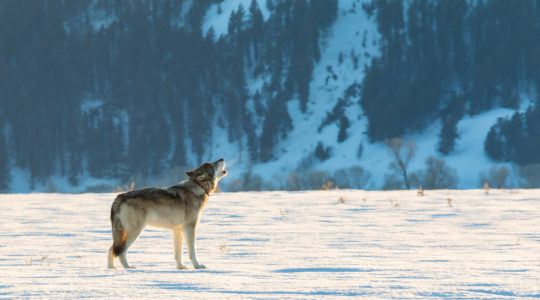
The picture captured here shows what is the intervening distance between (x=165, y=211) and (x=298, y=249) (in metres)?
2.17

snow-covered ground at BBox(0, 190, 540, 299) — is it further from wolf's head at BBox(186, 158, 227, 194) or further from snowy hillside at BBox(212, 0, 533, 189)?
snowy hillside at BBox(212, 0, 533, 189)

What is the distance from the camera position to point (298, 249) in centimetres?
741

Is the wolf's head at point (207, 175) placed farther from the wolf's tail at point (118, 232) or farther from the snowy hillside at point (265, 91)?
the snowy hillside at point (265, 91)

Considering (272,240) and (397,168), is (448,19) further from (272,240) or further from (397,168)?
(272,240)

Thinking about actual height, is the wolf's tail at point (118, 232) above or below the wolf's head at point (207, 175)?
below

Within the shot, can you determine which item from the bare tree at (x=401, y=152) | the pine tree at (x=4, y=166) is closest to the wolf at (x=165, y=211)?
the bare tree at (x=401, y=152)

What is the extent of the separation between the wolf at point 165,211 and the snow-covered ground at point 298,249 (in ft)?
0.82

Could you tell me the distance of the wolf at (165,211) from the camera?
5594 millimetres

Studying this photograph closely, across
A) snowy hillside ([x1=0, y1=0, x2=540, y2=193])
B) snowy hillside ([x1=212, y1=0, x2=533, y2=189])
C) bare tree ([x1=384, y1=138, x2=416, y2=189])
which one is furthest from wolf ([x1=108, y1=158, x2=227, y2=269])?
bare tree ([x1=384, y1=138, x2=416, y2=189])

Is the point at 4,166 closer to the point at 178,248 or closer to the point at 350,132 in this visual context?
the point at 350,132

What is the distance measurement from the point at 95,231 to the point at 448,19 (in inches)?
4213

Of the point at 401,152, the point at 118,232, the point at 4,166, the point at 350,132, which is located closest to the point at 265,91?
the point at 350,132

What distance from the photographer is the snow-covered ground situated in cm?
443

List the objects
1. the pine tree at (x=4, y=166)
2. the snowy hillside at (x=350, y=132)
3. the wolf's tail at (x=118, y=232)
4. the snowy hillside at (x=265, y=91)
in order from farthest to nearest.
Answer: the pine tree at (x=4, y=166), the snowy hillside at (x=265, y=91), the snowy hillside at (x=350, y=132), the wolf's tail at (x=118, y=232)
